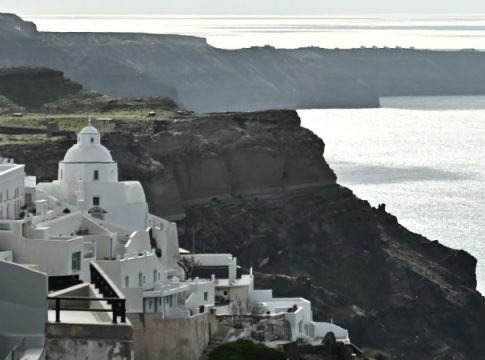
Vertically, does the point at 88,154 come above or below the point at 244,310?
above

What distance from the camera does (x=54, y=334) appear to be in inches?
490

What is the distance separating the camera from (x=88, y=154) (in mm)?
41562

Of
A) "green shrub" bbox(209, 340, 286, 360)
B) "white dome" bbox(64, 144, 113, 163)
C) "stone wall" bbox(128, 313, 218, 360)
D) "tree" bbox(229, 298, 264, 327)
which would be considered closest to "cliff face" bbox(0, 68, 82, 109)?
"white dome" bbox(64, 144, 113, 163)

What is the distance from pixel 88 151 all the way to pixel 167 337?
42.8ft

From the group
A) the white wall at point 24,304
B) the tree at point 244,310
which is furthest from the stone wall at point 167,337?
the white wall at point 24,304

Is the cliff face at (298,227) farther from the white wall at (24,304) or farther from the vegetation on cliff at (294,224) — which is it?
the white wall at (24,304)

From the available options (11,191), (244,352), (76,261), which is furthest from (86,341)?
(11,191)

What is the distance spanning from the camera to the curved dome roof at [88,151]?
1634 inches

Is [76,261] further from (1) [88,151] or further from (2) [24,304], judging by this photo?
(2) [24,304]

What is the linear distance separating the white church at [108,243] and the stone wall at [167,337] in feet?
3.99

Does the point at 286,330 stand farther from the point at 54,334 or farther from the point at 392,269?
the point at 392,269

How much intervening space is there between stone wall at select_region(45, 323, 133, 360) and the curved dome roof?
29055mm

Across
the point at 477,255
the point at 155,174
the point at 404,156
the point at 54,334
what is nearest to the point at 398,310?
the point at 155,174

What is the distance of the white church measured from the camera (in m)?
30.4
